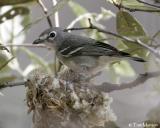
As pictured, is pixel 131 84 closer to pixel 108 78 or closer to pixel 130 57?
pixel 130 57

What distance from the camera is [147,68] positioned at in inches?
33.0

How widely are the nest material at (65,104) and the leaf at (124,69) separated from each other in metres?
0.26

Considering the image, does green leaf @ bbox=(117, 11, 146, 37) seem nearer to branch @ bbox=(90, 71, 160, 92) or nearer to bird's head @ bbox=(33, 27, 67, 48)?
branch @ bbox=(90, 71, 160, 92)

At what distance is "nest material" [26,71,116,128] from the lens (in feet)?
2.75

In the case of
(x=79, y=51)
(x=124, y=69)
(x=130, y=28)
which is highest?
(x=130, y=28)

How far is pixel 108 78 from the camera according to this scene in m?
1.13

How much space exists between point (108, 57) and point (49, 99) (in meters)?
0.18

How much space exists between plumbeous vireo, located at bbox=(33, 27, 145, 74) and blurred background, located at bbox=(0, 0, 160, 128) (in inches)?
1.5

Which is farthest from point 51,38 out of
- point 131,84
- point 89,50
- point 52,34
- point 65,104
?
point 131,84

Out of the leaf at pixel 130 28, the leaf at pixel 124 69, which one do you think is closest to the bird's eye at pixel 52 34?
the leaf at pixel 124 69

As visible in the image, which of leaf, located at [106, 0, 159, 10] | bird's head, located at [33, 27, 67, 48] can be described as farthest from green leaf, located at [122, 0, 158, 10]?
bird's head, located at [33, 27, 67, 48]

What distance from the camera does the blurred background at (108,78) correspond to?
2.46ft

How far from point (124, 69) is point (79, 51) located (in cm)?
17

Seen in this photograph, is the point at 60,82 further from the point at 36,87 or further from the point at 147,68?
the point at 147,68
